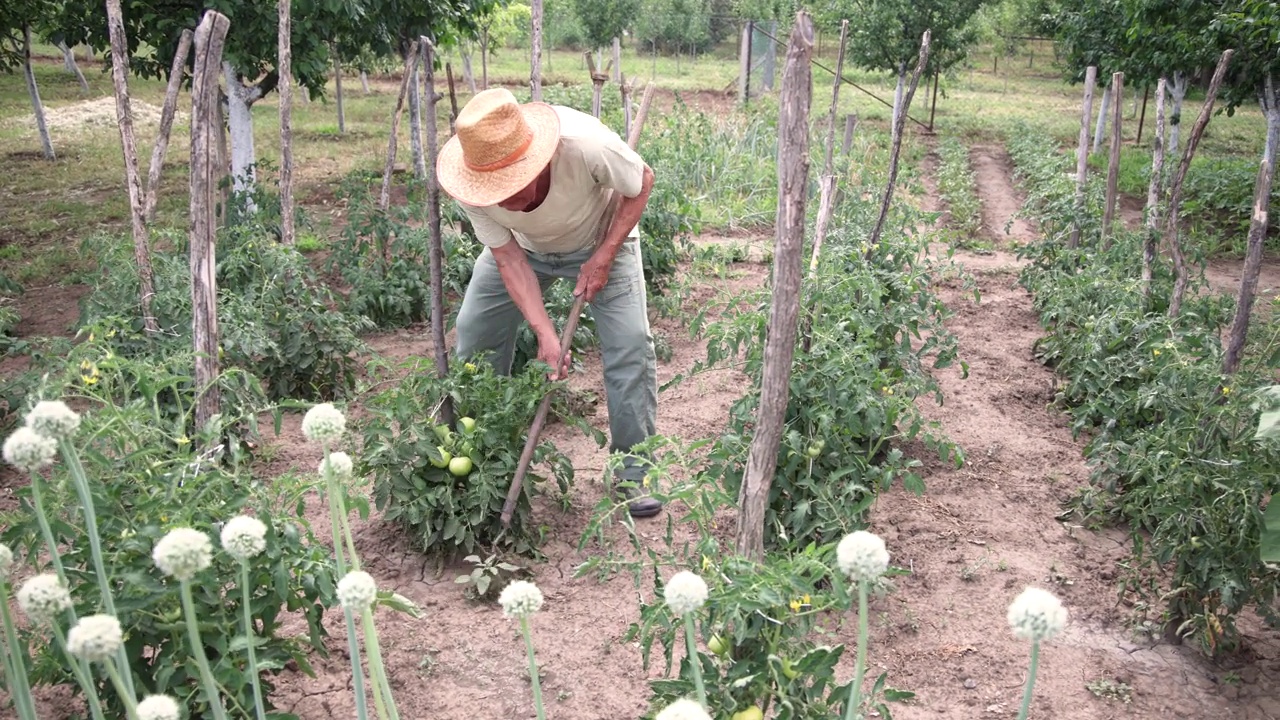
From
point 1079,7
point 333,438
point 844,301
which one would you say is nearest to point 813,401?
point 844,301

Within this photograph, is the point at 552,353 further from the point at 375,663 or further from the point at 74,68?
the point at 74,68

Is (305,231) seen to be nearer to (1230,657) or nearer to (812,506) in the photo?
(812,506)

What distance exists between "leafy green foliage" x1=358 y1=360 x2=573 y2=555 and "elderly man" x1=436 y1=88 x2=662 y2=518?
25 centimetres

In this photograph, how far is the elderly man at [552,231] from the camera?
337cm

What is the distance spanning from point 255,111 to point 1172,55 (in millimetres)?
14338

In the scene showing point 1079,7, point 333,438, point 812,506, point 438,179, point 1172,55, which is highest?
point 1079,7

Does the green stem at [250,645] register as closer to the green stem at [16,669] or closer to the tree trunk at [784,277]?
the green stem at [16,669]

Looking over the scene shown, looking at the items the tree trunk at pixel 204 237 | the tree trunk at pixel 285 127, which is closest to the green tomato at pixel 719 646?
the tree trunk at pixel 204 237

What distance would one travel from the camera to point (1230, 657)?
3.14 m

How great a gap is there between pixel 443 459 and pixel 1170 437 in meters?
2.57

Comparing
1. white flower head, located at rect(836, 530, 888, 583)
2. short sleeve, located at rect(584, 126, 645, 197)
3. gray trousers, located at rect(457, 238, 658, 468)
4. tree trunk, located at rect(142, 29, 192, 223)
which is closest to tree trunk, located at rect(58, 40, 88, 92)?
tree trunk, located at rect(142, 29, 192, 223)

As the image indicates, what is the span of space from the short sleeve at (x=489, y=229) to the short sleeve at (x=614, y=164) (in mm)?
416

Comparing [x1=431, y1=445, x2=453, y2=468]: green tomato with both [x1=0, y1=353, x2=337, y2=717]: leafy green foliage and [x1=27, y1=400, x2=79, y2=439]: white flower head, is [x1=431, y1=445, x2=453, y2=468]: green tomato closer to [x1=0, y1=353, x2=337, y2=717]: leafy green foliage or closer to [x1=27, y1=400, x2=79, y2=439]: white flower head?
[x1=0, y1=353, x2=337, y2=717]: leafy green foliage

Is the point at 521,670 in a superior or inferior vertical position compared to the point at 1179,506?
inferior
